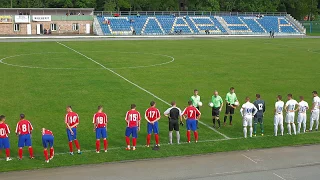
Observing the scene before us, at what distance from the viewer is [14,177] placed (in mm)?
14180

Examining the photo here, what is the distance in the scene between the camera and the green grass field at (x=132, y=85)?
17750 millimetres

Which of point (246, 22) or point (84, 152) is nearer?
point (84, 152)

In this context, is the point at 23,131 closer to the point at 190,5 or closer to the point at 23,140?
the point at 23,140

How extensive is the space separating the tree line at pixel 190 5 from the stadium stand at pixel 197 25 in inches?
295

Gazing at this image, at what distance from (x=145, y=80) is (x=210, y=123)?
1171 cm

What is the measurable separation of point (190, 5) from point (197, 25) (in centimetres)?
1786

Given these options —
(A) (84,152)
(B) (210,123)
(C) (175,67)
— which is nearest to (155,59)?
(C) (175,67)

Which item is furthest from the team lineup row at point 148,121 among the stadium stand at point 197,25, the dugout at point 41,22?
the dugout at point 41,22

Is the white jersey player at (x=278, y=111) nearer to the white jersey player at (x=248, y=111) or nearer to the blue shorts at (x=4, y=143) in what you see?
the white jersey player at (x=248, y=111)

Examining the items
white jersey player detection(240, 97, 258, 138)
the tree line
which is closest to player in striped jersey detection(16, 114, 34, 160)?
white jersey player detection(240, 97, 258, 138)

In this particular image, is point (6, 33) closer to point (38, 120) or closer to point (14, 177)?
point (38, 120)

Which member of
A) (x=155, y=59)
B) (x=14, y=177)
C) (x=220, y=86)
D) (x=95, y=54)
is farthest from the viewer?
(x=95, y=54)

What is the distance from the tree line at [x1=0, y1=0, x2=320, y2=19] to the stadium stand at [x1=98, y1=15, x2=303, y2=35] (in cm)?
748

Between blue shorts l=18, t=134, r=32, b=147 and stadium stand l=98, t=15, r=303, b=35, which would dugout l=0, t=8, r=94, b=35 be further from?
blue shorts l=18, t=134, r=32, b=147
